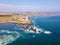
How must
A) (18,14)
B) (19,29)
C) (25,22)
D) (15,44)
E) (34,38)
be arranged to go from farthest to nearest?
1. (18,14)
2. (25,22)
3. (19,29)
4. (34,38)
5. (15,44)

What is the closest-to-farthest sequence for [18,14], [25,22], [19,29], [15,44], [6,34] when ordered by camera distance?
1. [15,44]
2. [6,34]
3. [19,29]
4. [25,22]
5. [18,14]

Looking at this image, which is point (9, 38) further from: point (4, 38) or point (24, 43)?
point (24, 43)

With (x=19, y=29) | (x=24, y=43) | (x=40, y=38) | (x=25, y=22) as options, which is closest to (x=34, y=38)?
(x=40, y=38)

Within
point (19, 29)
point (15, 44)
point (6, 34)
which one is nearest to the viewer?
point (15, 44)

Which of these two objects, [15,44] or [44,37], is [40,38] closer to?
[44,37]

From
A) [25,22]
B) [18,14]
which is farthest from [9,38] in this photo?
[18,14]

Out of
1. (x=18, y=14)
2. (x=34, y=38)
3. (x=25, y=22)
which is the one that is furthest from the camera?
(x=18, y=14)

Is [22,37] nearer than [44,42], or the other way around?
[44,42]

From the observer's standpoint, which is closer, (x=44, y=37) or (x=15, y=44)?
(x=15, y=44)
